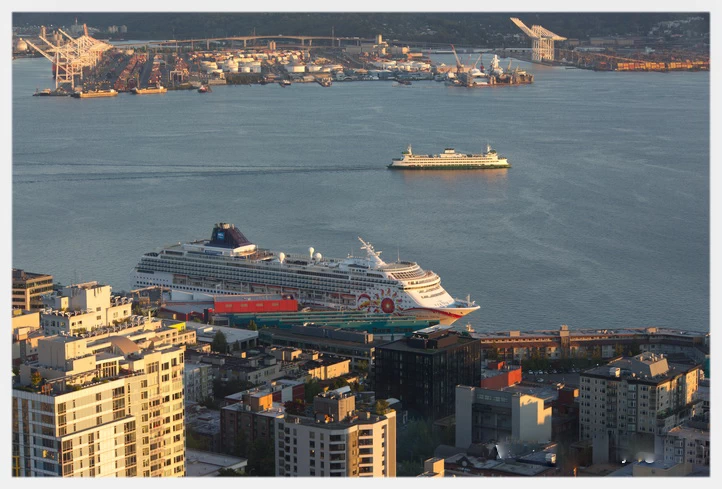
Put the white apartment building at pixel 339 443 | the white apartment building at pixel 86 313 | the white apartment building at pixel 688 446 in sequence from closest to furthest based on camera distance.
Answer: the white apartment building at pixel 339 443 → the white apartment building at pixel 688 446 → the white apartment building at pixel 86 313

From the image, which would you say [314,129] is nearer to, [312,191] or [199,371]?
[312,191]

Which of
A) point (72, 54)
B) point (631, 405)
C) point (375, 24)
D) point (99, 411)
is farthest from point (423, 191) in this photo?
point (375, 24)

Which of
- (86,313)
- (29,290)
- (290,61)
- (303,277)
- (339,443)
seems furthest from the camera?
(290,61)

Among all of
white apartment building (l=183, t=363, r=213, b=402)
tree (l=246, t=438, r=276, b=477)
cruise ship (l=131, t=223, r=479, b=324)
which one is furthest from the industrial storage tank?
tree (l=246, t=438, r=276, b=477)

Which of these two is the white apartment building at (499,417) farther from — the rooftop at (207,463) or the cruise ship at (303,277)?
the cruise ship at (303,277)

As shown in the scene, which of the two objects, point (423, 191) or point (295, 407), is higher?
point (295, 407)

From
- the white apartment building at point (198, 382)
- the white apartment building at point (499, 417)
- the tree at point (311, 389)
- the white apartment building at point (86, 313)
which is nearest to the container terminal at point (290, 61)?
the white apartment building at point (198, 382)

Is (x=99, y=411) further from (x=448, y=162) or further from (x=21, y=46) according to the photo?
(x=21, y=46)

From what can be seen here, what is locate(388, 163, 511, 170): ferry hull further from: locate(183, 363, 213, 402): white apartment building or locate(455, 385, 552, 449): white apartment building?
locate(455, 385, 552, 449): white apartment building
